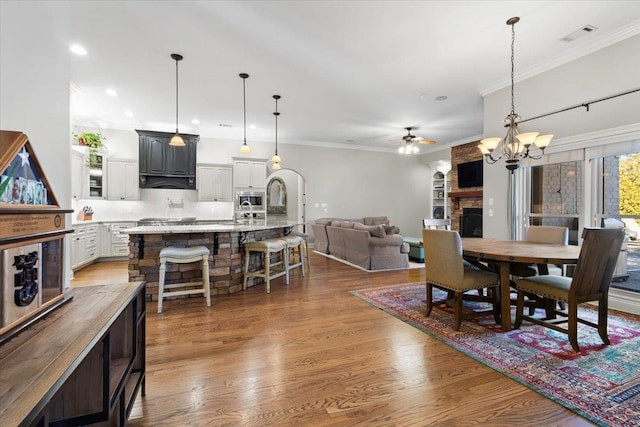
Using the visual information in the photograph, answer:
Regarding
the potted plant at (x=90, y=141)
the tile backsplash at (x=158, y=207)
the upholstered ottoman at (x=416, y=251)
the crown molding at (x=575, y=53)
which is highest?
the crown molding at (x=575, y=53)

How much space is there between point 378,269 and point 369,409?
3773 millimetres

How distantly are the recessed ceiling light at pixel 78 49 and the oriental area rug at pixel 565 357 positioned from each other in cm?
460

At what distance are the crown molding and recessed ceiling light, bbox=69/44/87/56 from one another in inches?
214

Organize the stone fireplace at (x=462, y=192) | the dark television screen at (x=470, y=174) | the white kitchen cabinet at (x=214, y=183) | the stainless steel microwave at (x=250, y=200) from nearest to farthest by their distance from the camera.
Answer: the white kitchen cabinet at (x=214, y=183) < the stainless steel microwave at (x=250, y=200) < the dark television screen at (x=470, y=174) < the stone fireplace at (x=462, y=192)

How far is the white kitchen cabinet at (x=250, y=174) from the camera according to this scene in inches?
279

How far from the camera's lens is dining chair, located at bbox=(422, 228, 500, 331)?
2732mm

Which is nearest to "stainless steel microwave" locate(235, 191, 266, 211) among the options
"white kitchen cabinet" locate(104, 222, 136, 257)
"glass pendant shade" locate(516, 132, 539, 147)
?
"white kitchen cabinet" locate(104, 222, 136, 257)

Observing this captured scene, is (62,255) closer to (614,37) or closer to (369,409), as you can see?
(369,409)

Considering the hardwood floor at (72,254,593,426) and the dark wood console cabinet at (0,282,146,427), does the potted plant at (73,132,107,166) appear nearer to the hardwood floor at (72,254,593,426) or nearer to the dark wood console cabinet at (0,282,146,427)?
the hardwood floor at (72,254,593,426)

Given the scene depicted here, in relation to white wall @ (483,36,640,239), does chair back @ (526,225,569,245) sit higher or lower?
lower

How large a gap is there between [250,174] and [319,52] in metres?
4.11

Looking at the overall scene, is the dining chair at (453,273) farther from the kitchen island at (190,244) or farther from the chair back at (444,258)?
the kitchen island at (190,244)

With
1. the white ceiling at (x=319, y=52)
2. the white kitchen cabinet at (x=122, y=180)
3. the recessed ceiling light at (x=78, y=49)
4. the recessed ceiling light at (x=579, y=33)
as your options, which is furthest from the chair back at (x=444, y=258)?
the white kitchen cabinet at (x=122, y=180)

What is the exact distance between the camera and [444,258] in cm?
286
